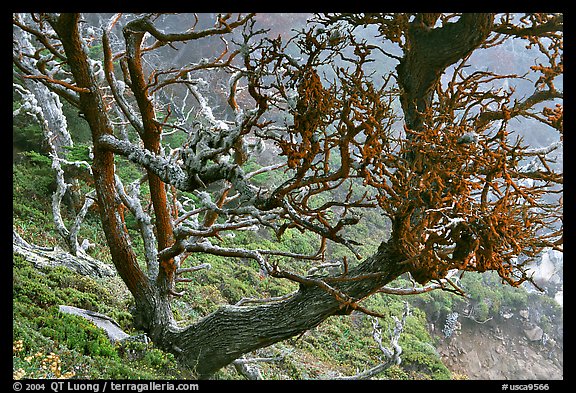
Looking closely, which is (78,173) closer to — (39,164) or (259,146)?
(39,164)

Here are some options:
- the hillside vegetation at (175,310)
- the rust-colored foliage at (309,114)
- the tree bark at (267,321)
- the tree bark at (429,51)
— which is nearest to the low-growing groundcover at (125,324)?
the hillside vegetation at (175,310)

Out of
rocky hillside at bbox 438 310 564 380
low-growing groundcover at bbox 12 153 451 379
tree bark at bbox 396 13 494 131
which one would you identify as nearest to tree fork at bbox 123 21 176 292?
low-growing groundcover at bbox 12 153 451 379

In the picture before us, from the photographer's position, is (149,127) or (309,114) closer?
(309,114)

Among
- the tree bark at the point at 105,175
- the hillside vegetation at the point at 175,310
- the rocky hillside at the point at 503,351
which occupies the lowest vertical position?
the rocky hillside at the point at 503,351

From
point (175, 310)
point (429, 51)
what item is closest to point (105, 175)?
point (175, 310)

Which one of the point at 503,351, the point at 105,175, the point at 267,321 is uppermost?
the point at 105,175

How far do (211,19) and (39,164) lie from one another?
15165mm

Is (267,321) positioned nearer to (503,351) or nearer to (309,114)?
(309,114)

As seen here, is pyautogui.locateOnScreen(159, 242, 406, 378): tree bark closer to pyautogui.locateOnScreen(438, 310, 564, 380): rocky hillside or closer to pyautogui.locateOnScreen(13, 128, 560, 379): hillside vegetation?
pyautogui.locateOnScreen(13, 128, 560, 379): hillside vegetation

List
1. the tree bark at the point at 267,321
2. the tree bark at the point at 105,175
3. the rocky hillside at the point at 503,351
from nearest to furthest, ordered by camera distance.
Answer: the tree bark at the point at 267,321
the tree bark at the point at 105,175
the rocky hillside at the point at 503,351

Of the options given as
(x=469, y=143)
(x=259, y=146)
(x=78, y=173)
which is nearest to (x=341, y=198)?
(x=78, y=173)

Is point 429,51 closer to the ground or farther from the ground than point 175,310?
farther from the ground

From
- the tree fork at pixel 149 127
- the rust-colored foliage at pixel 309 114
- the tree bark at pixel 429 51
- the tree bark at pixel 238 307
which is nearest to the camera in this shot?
the rust-colored foliage at pixel 309 114

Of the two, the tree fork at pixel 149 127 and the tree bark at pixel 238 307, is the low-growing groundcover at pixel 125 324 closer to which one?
the tree bark at pixel 238 307
